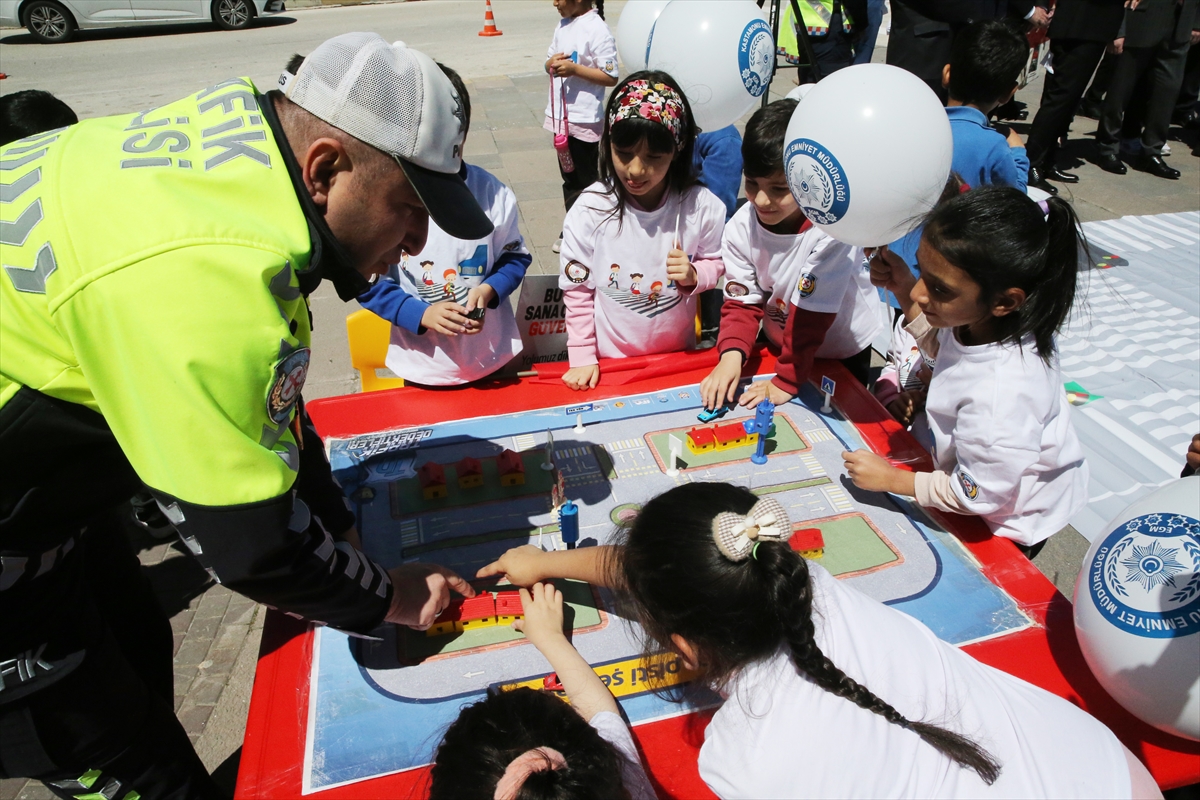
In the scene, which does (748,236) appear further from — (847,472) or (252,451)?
(252,451)

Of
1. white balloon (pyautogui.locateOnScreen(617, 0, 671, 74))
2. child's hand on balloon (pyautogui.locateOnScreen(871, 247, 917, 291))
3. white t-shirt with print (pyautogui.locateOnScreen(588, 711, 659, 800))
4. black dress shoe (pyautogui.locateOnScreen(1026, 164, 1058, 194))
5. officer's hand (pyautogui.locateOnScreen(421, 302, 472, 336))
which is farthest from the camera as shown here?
black dress shoe (pyautogui.locateOnScreen(1026, 164, 1058, 194))

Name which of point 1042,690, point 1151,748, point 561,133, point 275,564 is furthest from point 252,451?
point 561,133

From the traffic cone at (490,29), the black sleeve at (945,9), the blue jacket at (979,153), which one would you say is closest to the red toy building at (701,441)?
the blue jacket at (979,153)

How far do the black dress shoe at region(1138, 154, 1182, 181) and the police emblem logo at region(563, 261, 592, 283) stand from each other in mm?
5716

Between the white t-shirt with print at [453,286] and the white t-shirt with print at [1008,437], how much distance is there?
4.30ft

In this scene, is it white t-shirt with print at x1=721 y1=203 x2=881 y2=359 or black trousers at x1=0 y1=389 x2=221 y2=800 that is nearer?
black trousers at x1=0 y1=389 x2=221 y2=800

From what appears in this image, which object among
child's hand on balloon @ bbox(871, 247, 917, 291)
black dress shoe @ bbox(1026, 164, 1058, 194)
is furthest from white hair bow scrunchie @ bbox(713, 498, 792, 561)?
black dress shoe @ bbox(1026, 164, 1058, 194)

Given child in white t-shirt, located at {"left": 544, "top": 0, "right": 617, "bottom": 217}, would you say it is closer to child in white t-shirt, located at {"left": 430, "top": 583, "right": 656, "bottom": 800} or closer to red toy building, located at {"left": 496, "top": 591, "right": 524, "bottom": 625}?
red toy building, located at {"left": 496, "top": 591, "right": 524, "bottom": 625}

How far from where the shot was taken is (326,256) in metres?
1.17

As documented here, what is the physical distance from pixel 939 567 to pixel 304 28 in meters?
12.2

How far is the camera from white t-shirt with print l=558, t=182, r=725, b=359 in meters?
2.38

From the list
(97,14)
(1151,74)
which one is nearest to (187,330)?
(1151,74)

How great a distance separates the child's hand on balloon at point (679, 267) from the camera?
91.5 inches

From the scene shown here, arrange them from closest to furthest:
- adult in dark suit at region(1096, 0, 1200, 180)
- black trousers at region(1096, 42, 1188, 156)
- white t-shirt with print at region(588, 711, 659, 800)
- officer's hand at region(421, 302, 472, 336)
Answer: white t-shirt with print at region(588, 711, 659, 800)
officer's hand at region(421, 302, 472, 336)
adult in dark suit at region(1096, 0, 1200, 180)
black trousers at region(1096, 42, 1188, 156)
